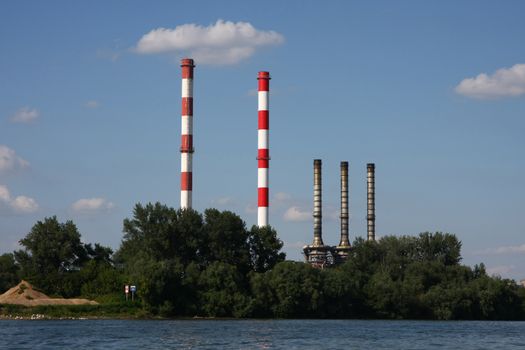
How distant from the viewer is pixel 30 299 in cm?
7000

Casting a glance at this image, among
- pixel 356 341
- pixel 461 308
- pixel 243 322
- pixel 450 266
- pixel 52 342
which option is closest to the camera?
pixel 52 342

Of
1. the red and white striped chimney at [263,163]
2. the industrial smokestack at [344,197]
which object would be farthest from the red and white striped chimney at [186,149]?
the industrial smokestack at [344,197]

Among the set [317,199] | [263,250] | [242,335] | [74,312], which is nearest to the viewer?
[242,335]

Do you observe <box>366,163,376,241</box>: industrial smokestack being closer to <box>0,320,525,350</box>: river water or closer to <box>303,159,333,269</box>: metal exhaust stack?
<box>303,159,333,269</box>: metal exhaust stack

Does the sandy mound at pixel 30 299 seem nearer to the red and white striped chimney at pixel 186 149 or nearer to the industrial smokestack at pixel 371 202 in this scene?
the red and white striped chimney at pixel 186 149

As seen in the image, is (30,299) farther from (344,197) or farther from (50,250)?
(344,197)

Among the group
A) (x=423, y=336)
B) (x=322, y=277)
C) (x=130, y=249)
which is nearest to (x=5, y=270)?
(x=130, y=249)

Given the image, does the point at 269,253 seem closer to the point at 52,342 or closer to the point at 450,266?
the point at 450,266

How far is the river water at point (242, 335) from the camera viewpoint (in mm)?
45344

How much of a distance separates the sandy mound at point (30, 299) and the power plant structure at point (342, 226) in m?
33.9

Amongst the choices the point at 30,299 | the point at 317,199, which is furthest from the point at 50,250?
the point at 317,199

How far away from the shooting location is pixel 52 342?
45.8 meters

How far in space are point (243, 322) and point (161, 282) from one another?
21.0 feet

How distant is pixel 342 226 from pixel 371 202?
11.5 feet
